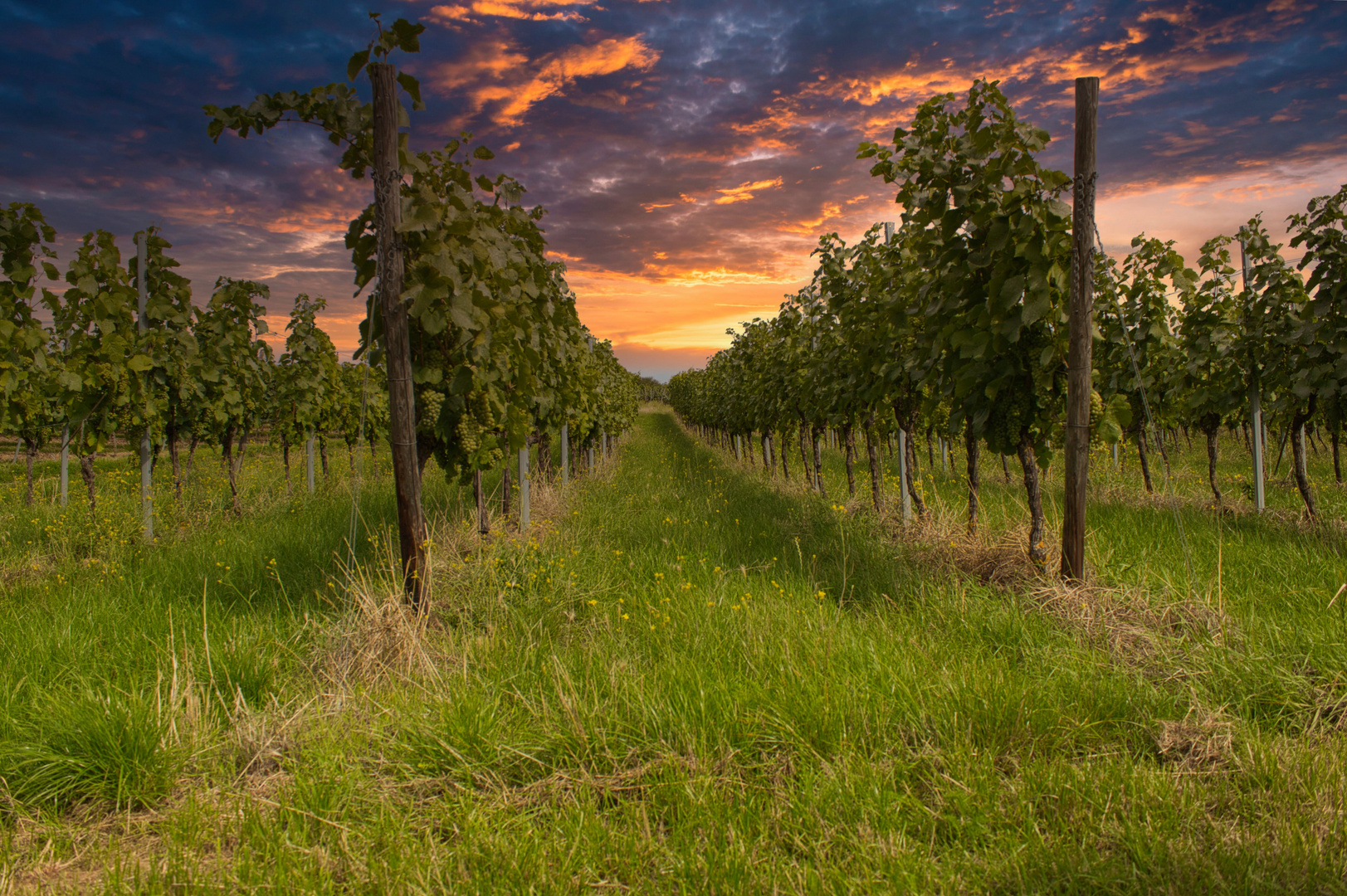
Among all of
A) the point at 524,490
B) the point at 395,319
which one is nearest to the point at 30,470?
the point at 524,490

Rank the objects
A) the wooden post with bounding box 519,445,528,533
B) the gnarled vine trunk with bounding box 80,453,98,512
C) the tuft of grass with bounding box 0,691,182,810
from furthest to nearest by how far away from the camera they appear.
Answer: the gnarled vine trunk with bounding box 80,453,98,512, the wooden post with bounding box 519,445,528,533, the tuft of grass with bounding box 0,691,182,810

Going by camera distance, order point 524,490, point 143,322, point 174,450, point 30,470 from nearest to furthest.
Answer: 1. point 524,490
2. point 143,322
3. point 174,450
4. point 30,470

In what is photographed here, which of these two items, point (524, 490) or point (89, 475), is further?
point (89, 475)

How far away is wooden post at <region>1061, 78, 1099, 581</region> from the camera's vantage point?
4.23 metres

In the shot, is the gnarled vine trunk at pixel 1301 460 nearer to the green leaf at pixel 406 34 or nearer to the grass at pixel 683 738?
the grass at pixel 683 738

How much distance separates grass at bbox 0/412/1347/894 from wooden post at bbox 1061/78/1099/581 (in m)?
0.46

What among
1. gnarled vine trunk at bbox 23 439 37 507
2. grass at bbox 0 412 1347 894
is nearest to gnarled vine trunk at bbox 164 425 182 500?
grass at bbox 0 412 1347 894

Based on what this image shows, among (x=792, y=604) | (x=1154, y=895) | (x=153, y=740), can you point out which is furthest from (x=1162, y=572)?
(x=153, y=740)

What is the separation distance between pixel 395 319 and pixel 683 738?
3149mm

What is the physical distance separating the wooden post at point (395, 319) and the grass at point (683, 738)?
14.0 inches

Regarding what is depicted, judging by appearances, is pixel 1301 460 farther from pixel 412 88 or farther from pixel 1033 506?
pixel 412 88

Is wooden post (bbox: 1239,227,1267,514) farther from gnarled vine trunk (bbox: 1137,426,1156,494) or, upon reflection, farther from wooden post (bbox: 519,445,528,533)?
wooden post (bbox: 519,445,528,533)

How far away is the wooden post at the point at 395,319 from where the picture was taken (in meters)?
3.99

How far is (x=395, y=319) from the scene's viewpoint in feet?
13.3
